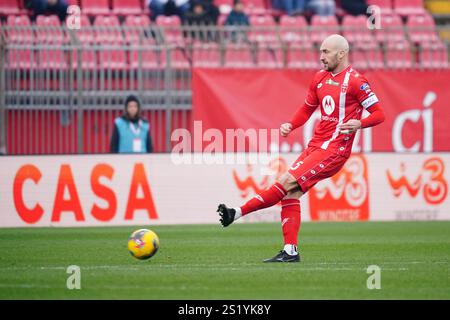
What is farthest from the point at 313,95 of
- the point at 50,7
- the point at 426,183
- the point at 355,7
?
the point at 355,7

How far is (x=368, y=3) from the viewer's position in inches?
982

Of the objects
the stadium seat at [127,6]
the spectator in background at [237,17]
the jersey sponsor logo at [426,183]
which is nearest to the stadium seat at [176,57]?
the spectator in background at [237,17]

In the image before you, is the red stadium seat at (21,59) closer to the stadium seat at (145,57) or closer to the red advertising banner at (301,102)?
the stadium seat at (145,57)

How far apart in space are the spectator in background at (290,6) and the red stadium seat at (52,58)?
7941 millimetres

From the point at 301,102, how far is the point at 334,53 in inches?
313

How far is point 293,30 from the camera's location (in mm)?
19031

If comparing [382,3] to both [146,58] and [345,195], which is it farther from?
[345,195]

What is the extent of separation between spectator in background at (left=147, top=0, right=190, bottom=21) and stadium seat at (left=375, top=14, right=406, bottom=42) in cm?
440

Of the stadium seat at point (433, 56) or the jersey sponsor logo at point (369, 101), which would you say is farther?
the stadium seat at point (433, 56)

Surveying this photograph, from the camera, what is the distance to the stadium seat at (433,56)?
19344 mm

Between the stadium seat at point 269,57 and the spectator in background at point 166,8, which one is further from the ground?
the spectator in background at point 166,8

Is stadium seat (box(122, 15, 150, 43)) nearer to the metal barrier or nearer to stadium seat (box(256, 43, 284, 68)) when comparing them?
the metal barrier
